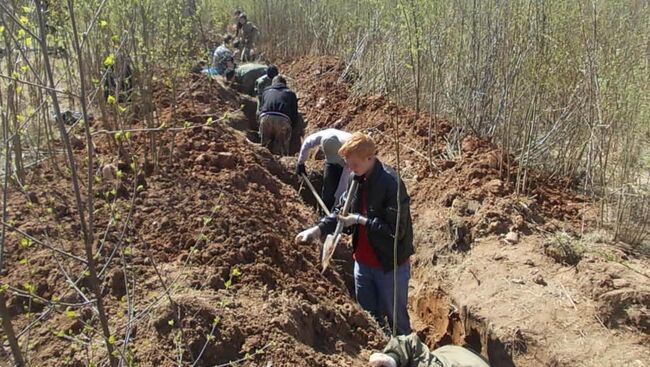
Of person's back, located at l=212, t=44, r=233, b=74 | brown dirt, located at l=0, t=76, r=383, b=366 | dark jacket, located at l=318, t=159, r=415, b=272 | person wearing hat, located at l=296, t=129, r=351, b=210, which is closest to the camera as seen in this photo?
brown dirt, located at l=0, t=76, r=383, b=366

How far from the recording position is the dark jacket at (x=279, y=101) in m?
7.70

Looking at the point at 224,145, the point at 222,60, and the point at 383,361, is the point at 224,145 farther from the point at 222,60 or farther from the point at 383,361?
the point at 222,60

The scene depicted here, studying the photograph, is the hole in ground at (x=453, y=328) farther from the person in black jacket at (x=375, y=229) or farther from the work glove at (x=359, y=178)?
the work glove at (x=359, y=178)

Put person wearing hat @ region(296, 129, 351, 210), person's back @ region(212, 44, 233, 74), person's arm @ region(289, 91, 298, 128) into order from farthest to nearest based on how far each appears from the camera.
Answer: person's back @ region(212, 44, 233, 74), person's arm @ region(289, 91, 298, 128), person wearing hat @ region(296, 129, 351, 210)

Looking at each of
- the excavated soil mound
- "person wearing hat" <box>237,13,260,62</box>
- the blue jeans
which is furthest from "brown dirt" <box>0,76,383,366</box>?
"person wearing hat" <box>237,13,260,62</box>

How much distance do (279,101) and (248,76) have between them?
385 cm

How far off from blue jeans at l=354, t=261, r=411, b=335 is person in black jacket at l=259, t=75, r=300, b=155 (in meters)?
3.57

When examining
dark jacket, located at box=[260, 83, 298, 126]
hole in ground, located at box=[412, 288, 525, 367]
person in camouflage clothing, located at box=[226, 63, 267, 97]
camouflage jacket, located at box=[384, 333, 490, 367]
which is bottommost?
hole in ground, located at box=[412, 288, 525, 367]

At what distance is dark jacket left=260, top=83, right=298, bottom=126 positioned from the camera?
770 centimetres

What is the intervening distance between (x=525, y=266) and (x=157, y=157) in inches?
134

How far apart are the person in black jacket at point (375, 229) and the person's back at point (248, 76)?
7291 mm

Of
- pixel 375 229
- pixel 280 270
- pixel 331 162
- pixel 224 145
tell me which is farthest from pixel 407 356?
pixel 224 145

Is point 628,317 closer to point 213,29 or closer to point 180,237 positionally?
point 180,237

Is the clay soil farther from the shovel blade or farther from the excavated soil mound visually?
the shovel blade
